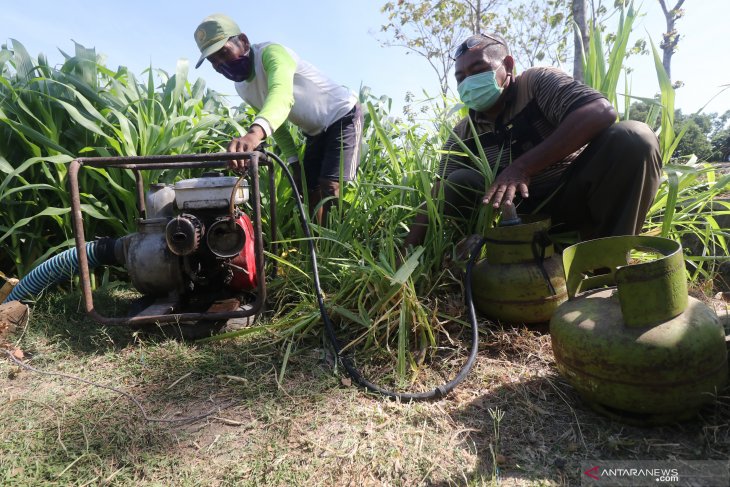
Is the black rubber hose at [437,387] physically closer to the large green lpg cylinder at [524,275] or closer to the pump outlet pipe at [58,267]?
the large green lpg cylinder at [524,275]

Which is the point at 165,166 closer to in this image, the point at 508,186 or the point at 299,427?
the point at 299,427

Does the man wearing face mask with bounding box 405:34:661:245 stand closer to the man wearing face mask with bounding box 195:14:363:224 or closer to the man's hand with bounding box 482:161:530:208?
the man's hand with bounding box 482:161:530:208

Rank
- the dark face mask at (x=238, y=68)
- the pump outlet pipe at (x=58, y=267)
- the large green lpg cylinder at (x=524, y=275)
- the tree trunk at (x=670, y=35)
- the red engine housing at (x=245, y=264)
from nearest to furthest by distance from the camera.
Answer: the large green lpg cylinder at (x=524, y=275)
the red engine housing at (x=245, y=264)
the pump outlet pipe at (x=58, y=267)
the dark face mask at (x=238, y=68)
the tree trunk at (x=670, y=35)

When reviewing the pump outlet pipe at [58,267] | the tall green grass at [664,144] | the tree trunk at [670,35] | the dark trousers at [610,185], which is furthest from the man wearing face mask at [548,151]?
the tree trunk at [670,35]

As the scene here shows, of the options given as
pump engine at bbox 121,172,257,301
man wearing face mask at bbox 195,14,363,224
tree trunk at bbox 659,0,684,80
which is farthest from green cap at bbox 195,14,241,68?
tree trunk at bbox 659,0,684,80

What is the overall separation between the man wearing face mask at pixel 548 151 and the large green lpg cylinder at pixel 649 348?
56 centimetres

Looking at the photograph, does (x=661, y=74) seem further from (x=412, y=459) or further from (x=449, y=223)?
(x=412, y=459)

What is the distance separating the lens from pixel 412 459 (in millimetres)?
1076

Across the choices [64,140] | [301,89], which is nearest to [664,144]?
[301,89]

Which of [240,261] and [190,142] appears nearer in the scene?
[240,261]

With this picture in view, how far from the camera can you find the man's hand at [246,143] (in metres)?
1.69

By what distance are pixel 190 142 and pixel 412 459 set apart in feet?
7.38

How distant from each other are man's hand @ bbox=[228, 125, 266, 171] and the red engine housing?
0.74 feet

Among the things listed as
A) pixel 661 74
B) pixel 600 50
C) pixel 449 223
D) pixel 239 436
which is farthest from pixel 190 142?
pixel 661 74
